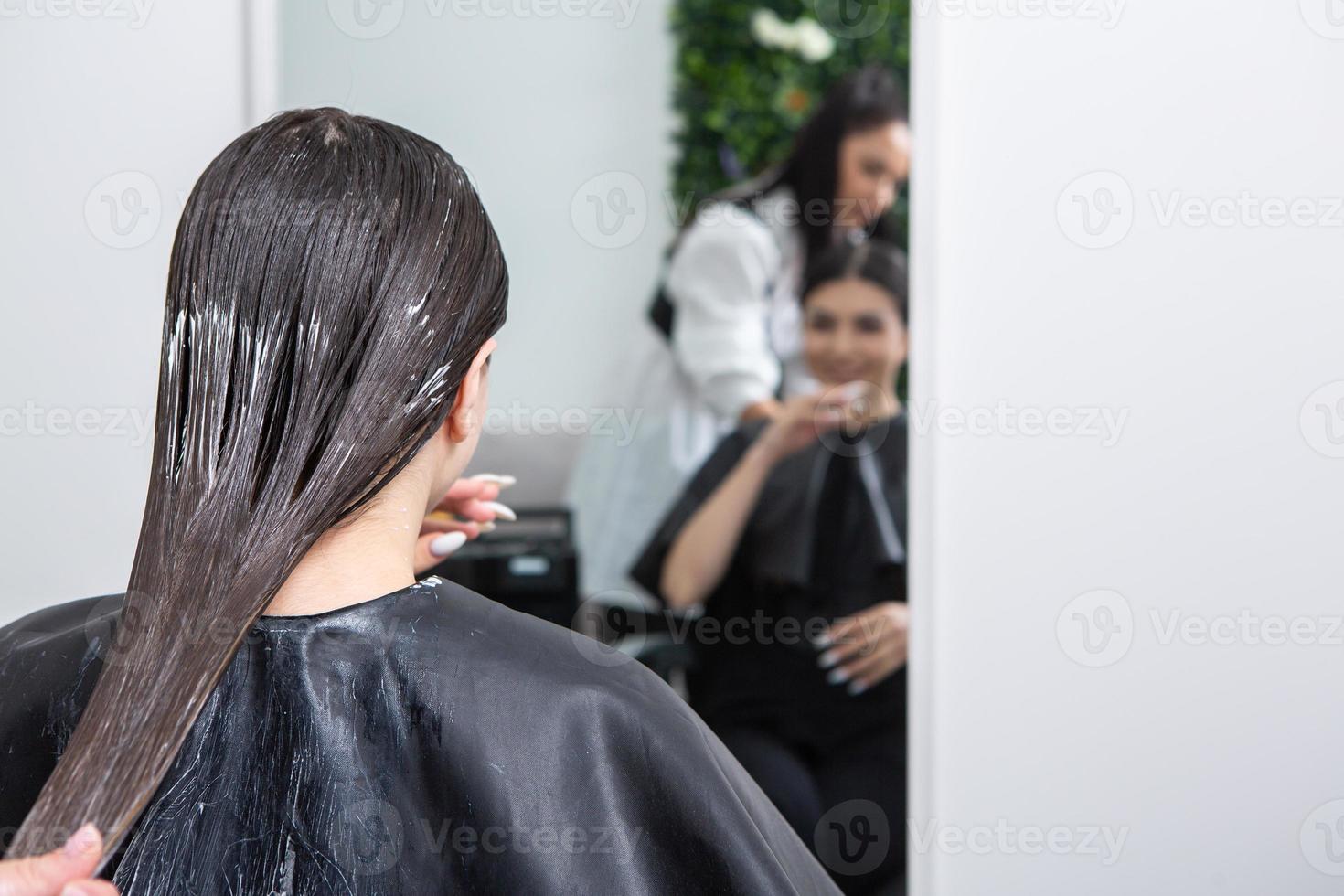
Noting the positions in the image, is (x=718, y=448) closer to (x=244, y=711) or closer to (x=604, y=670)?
(x=604, y=670)

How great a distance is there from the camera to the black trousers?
5.79ft

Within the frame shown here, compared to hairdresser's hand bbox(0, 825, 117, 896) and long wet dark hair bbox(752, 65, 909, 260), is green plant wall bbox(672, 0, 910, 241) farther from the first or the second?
hairdresser's hand bbox(0, 825, 117, 896)

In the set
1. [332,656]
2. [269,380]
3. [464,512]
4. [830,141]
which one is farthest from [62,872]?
[830,141]

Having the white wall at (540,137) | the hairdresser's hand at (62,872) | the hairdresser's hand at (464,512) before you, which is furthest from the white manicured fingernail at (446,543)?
the white wall at (540,137)

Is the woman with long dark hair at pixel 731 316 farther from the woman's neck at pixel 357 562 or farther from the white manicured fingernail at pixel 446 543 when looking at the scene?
the woman's neck at pixel 357 562

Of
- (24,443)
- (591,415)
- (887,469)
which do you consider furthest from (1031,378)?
(24,443)

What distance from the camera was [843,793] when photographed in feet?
5.87

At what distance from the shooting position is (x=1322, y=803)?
5.49ft

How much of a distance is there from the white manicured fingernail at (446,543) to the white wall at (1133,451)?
2.92 ft

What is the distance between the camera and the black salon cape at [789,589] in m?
1.77

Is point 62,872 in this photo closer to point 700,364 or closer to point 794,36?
point 700,364

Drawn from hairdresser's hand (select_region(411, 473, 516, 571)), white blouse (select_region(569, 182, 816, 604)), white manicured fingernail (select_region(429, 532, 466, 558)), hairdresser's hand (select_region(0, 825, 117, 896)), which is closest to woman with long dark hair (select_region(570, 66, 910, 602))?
white blouse (select_region(569, 182, 816, 604))

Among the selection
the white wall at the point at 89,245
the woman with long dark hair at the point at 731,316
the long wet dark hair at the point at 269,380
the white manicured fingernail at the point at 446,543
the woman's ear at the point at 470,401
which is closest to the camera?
the long wet dark hair at the point at 269,380

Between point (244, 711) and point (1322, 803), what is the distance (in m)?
1.70
